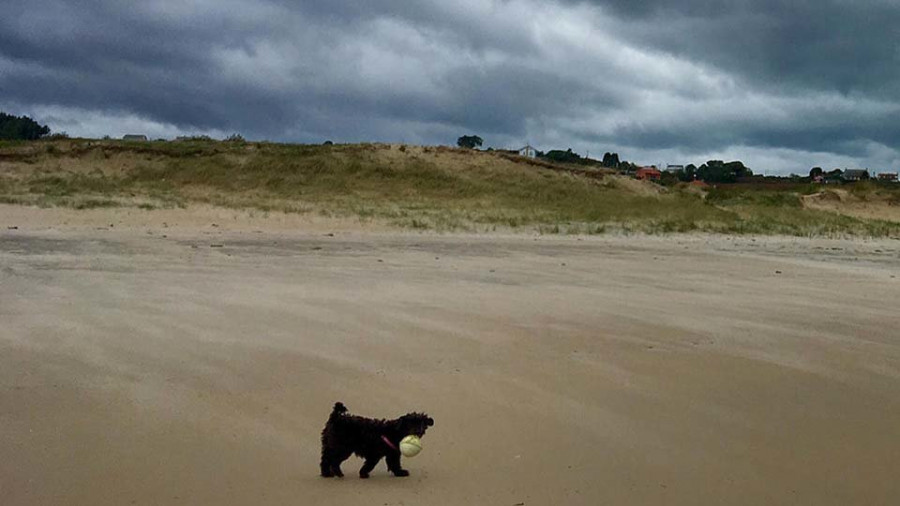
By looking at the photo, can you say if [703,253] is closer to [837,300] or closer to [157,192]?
[837,300]

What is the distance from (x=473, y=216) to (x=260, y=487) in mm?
19454

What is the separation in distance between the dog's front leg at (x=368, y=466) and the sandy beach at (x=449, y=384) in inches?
2.6

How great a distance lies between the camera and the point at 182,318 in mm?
6828

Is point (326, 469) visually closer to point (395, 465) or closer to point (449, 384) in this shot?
point (395, 465)

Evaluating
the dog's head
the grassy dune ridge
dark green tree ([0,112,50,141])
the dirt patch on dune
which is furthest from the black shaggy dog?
dark green tree ([0,112,50,141])

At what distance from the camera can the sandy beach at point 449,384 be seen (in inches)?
148

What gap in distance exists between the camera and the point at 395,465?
12.1 feet

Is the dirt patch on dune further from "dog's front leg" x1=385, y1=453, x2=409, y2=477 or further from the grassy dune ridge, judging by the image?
"dog's front leg" x1=385, y1=453, x2=409, y2=477

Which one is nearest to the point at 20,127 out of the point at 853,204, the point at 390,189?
the point at 390,189

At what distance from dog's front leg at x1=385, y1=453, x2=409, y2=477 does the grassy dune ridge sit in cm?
1566

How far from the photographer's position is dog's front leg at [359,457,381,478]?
3.71 meters

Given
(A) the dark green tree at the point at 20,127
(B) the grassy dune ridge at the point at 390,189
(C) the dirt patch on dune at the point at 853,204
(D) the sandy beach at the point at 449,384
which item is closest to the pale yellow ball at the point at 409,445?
(D) the sandy beach at the point at 449,384

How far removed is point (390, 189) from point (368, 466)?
89.4 feet

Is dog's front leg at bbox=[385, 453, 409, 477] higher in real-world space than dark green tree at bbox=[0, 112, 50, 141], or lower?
lower
